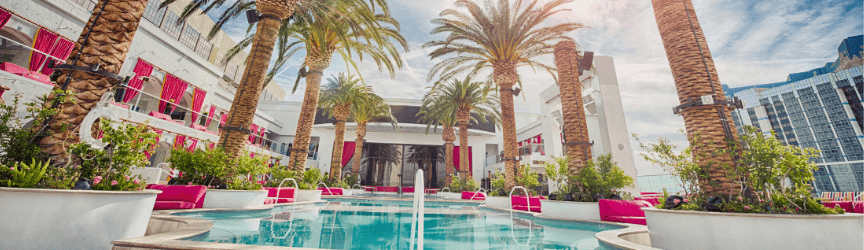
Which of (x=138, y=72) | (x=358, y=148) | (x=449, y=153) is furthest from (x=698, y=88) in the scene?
(x=358, y=148)

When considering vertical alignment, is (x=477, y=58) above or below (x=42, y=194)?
above

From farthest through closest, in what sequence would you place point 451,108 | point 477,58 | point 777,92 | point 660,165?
point 777,92
point 451,108
point 477,58
point 660,165

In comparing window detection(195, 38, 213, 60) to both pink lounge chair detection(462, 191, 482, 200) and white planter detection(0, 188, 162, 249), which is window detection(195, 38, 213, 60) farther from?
white planter detection(0, 188, 162, 249)

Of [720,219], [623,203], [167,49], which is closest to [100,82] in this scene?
[720,219]

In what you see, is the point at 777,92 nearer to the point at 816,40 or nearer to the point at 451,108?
the point at 816,40

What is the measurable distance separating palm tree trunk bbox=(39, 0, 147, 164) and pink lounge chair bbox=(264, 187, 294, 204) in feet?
20.7

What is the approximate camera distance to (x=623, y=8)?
843 centimetres

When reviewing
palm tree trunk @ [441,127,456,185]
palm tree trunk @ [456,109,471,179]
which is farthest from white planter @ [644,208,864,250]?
palm tree trunk @ [441,127,456,185]

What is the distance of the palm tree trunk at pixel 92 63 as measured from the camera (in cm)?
341

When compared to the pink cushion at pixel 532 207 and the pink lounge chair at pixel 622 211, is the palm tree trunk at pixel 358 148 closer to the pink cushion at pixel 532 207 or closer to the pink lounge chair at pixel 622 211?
the pink cushion at pixel 532 207

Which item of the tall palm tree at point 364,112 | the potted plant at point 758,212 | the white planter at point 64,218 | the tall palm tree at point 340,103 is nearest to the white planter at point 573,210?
the potted plant at point 758,212

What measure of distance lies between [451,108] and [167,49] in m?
16.8

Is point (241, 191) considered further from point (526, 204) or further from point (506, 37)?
point (506, 37)

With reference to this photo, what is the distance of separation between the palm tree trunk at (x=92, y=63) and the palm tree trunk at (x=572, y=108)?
10.3 m
